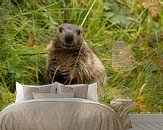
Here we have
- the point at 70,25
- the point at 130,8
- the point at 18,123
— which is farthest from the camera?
the point at 130,8

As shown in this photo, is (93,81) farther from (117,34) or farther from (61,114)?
(61,114)

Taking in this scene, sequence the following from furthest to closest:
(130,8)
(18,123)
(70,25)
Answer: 1. (130,8)
2. (70,25)
3. (18,123)

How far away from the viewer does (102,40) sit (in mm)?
4113

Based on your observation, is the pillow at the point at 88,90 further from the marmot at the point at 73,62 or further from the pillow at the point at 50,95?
the marmot at the point at 73,62

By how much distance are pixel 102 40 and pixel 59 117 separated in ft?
4.28

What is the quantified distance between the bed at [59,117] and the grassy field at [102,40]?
997mm

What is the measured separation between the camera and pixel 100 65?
159 inches

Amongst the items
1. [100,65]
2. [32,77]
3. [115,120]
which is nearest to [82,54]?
[100,65]

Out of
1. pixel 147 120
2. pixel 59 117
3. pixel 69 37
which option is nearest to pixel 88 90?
pixel 69 37

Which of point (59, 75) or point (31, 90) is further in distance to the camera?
point (59, 75)

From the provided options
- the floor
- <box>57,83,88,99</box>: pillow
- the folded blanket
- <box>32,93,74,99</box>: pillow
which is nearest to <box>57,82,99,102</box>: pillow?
<box>57,83,88,99</box>: pillow

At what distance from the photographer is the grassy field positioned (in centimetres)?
402

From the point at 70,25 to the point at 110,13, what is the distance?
0.41 metres

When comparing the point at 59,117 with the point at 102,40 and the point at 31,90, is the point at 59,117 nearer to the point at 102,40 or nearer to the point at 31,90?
the point at 31,90
